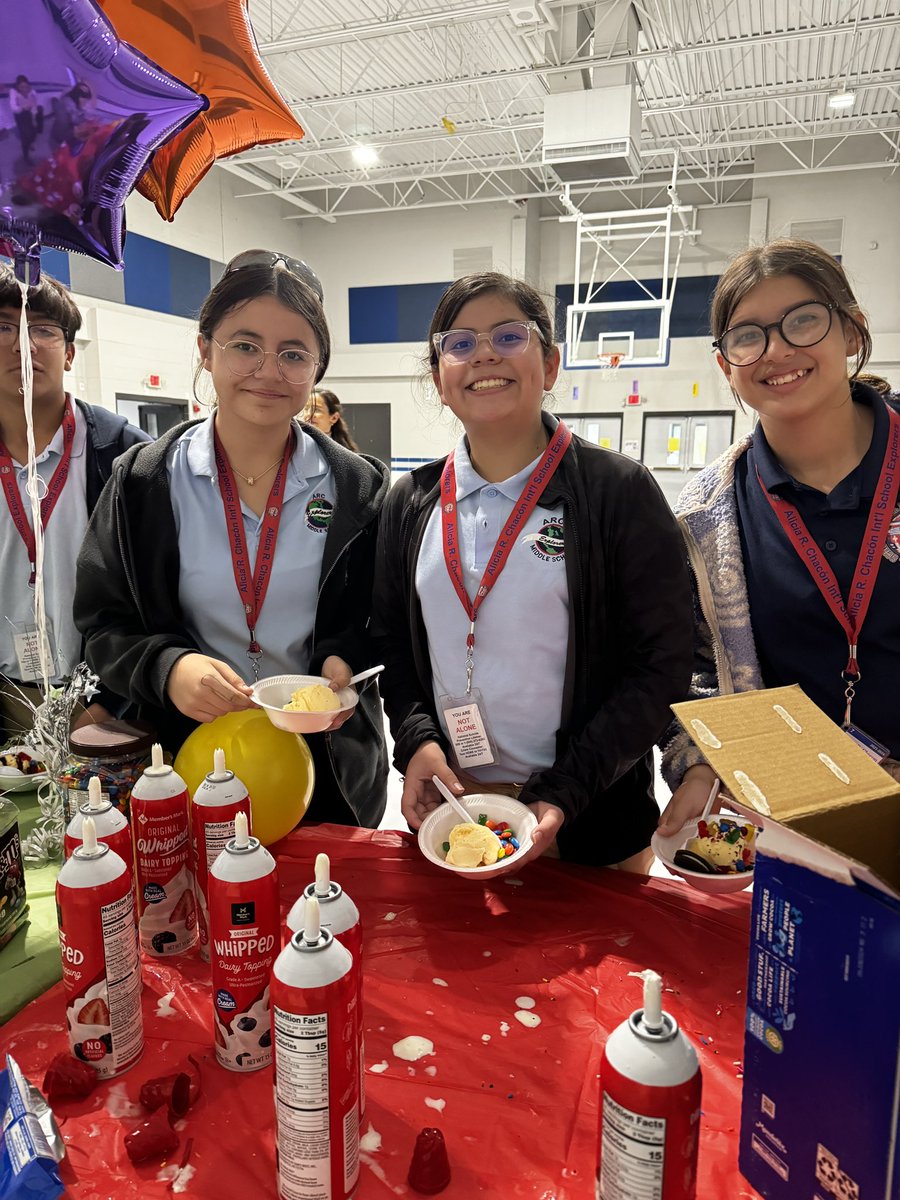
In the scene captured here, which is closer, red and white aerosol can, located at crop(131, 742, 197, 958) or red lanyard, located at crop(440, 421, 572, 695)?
red and white aerosol can, located at crop(131, 742, 197, 958)

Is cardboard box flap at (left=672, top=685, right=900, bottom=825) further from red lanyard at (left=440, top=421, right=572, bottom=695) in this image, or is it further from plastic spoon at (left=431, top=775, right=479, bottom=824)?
red lanyard at (left=440, top=421, right=572, bottom=695)

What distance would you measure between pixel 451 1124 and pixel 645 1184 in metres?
0.35

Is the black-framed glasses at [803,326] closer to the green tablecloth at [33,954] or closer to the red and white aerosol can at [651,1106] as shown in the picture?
the red and white aerosol can at [651,1106]

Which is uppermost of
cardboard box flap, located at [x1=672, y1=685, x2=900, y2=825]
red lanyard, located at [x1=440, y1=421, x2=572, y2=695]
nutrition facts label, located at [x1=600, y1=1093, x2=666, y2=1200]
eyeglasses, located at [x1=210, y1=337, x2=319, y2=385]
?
eyeglasses, located at [x1=210, y1=337, x2=319, y2=385]

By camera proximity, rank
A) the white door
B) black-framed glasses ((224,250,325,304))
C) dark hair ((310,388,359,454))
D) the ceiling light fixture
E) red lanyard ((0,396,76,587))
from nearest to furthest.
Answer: black-framed glasses ((224,250,325,304))
red lanyard ((0,396,76,587))
dark hair ((310,388,359,454))
the ceiling light fixture
the white door

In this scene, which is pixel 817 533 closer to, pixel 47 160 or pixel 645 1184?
pixel 645 1184

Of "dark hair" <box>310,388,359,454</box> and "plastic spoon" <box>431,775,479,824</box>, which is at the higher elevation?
"dark hair" <box>310,388,359,454</box>

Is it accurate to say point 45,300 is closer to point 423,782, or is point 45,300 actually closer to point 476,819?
point 423,782

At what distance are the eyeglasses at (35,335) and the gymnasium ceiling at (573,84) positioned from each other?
5.96 meters

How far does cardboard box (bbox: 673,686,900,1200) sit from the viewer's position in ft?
2.30

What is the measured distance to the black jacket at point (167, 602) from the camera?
173 cm

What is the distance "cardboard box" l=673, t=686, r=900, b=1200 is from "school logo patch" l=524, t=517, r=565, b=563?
0.81 m

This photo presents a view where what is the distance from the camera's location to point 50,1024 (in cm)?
116

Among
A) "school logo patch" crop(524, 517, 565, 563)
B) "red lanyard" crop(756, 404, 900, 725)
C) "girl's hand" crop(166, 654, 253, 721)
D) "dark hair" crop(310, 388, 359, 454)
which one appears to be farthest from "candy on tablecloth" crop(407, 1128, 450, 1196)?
"dark hair" crop(310, 388, 359, 454)
